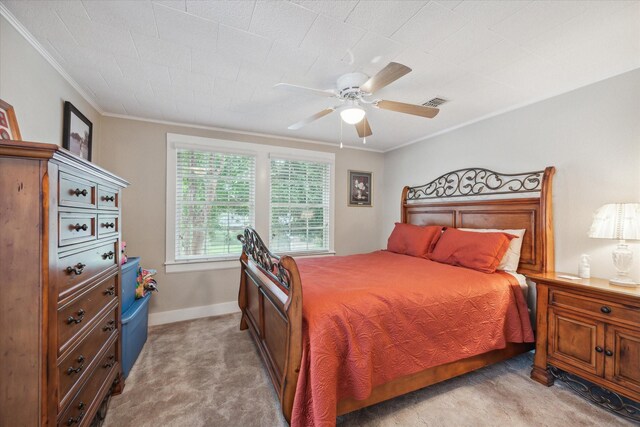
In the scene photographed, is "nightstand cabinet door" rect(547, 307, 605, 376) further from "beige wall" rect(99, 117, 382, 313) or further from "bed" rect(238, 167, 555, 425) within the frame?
"beige wall" rect(99, 117, 382, 313)

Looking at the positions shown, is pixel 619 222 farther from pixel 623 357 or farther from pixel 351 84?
pixel 351 84

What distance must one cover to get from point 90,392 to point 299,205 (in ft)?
9.85

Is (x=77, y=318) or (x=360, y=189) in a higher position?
(x=360, y=189)

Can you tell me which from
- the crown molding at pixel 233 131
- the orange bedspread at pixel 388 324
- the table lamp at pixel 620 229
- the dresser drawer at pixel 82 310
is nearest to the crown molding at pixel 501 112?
the crown molding at pixel 233 131

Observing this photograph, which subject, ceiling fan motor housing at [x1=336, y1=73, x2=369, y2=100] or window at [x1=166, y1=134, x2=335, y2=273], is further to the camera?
window at [x1=166, y1=134, x2=335, y2=273]

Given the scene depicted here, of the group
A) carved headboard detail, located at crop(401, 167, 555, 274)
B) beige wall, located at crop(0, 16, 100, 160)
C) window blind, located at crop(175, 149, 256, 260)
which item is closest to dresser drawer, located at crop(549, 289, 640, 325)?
carved headboard detail, located at crop(401, 167, 555, 274)

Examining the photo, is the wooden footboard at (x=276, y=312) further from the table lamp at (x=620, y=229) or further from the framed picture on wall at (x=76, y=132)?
the table lamp at (x=620, y=229)

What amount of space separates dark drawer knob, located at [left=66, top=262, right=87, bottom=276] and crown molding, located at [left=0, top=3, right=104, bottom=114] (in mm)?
1544

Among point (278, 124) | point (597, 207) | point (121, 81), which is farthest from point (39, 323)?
point (597, 207)

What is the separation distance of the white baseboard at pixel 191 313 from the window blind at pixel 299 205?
1.00 metres

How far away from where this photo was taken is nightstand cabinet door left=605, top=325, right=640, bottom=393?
1664 millimetres

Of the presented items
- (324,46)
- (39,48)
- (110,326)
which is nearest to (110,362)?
(110,326)

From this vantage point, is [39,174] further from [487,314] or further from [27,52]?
[487,314]

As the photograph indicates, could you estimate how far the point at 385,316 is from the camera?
1654 mm
